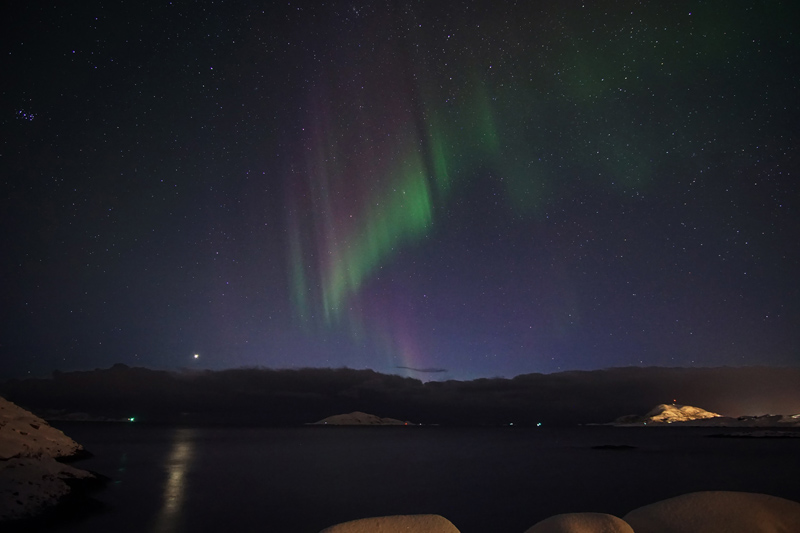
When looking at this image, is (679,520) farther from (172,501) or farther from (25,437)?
(25,437)

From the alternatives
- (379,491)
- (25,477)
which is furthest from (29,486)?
(379,491)

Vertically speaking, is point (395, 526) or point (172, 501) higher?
point (395, 526)

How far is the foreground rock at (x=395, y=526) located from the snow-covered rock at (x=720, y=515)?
512 cm

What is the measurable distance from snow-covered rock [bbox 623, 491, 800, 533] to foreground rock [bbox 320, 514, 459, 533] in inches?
202

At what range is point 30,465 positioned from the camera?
→ 2531 centimetres

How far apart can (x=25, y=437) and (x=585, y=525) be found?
121ft

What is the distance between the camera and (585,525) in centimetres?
1070

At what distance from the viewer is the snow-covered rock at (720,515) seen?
11344 millimetres

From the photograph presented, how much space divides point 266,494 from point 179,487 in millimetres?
9396

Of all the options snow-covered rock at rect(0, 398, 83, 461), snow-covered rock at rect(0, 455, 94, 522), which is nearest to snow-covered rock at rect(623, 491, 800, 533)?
snow-covered rock at rect(0, 455, 94, 522)

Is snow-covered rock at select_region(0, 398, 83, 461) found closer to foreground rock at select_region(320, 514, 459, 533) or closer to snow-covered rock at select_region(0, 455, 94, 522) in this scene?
snow-covered rock at select_region(0, 455, 94, 522)

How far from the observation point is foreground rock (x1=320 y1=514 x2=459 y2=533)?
10945mm

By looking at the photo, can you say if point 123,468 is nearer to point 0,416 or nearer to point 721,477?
point 0,416

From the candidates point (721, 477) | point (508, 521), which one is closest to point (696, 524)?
point (508, 521)
